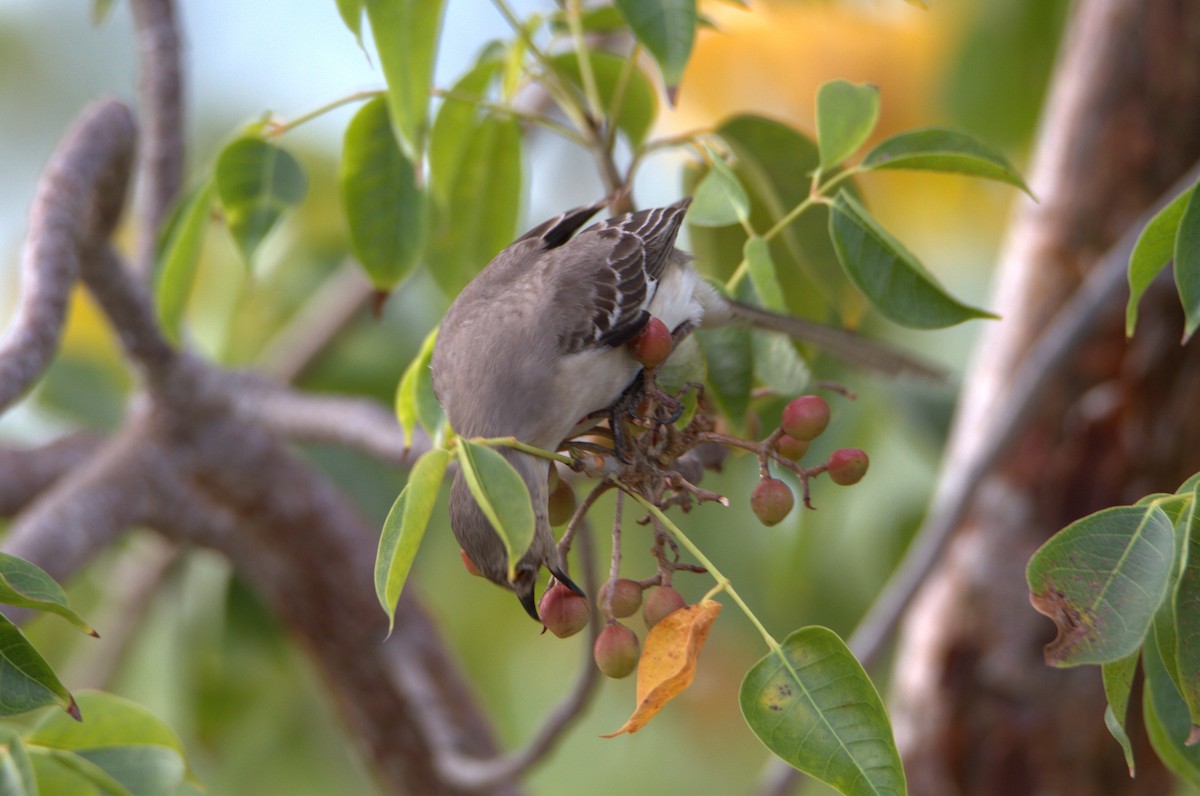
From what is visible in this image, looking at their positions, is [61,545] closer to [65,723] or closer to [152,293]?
[152,293]

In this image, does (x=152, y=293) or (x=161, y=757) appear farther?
(x=152, y=293)

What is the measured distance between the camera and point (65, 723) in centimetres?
158

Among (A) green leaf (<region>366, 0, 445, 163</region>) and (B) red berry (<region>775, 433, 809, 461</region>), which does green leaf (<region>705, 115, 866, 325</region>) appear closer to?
(B) red berry (<region>775, 433, 809, 461</region>)

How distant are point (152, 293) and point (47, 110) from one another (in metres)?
4.84

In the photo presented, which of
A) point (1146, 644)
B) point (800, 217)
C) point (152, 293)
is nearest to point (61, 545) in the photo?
point (152, 293)

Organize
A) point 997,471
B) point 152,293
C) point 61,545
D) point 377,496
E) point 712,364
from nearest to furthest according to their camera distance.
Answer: point 712,364 < point 61,545 < point 152,293 < point 997,471 < point 377,496

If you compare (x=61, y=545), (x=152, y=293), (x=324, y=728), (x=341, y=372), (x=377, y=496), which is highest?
(x=152, y=293)

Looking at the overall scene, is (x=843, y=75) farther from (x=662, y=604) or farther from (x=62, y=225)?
(x=662, y=604)

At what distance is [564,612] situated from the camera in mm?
1525

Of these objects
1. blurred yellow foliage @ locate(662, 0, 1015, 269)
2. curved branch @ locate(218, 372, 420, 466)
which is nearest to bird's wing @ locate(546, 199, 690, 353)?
curved branch @ locate(218, 372, 420, 466)

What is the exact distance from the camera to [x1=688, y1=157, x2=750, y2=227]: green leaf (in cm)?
169

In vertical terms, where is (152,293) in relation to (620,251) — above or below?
below

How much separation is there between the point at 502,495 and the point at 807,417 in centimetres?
56

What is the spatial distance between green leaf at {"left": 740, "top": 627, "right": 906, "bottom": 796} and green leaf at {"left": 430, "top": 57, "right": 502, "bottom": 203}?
3.90 ft
